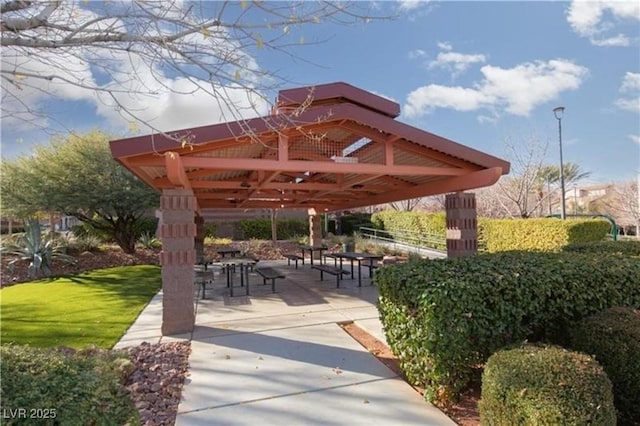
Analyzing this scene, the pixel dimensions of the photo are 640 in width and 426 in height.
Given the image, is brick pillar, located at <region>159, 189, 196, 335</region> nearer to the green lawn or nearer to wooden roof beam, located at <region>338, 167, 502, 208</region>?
the green lawn

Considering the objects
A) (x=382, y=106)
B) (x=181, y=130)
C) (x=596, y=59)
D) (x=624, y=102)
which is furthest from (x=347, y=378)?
(x=624, y=102)

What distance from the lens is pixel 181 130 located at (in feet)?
16.2

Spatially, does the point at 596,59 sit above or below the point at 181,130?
above

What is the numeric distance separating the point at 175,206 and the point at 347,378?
3.67 m

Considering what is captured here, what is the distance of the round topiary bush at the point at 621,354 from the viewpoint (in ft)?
9.56

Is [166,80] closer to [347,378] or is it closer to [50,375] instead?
[50,375]

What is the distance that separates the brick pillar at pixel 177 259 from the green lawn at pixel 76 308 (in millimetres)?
892

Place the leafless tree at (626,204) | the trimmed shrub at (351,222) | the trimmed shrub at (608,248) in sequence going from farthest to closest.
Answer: the trimmed shrub at (351,222)
the leafless tree at (626,204)
the trimmed shrub at (608,248)

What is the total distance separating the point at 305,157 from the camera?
6.36 metres

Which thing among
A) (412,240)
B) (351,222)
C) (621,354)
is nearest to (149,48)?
(621,354)

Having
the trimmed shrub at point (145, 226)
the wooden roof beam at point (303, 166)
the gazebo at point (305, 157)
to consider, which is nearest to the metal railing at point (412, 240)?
the gazebo at point (305, 157)

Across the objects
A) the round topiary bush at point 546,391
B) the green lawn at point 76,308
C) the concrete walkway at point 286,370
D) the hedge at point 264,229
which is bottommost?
the concrete walkway at point 286,370

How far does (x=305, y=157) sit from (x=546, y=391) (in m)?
4.83

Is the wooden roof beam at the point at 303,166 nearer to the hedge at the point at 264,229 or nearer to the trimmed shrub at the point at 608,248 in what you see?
the trimmed shrub at the point at 608,248
